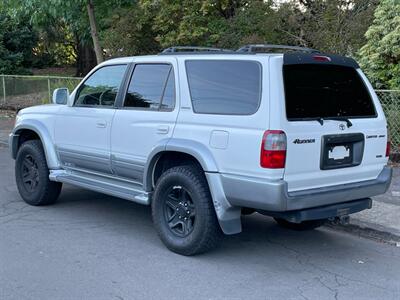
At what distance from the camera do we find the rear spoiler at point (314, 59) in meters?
4.91

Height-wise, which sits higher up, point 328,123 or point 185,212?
point 328,123

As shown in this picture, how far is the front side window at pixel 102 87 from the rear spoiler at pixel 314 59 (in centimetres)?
210

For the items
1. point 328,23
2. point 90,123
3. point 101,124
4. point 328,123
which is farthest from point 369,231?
point 328,23

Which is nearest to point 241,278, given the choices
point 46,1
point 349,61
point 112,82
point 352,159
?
point 352,159

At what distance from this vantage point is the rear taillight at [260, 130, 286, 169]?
4625 millimetres

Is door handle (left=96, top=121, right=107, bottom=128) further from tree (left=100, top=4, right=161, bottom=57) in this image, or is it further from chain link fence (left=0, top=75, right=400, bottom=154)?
chain link fence (left=0, top=75, right=400, bottom=154)

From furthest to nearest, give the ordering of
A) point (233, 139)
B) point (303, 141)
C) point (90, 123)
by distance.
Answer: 1. point (90, 123)
2. point (233, 139)
3. point (303, 141)

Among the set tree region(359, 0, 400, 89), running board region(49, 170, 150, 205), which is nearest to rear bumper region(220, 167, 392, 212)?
running board region(49, 170, 150, 205)

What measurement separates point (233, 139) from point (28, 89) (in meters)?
15.0

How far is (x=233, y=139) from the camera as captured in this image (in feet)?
16.0

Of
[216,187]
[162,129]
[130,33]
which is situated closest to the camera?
[216,187]

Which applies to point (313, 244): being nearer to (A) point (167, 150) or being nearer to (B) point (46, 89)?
(A) point (167, 150)

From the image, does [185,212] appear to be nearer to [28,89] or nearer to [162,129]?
[162,129]

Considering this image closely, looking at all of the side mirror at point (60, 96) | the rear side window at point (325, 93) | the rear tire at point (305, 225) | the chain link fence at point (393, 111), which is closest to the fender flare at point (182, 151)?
the rear side window at point (325, 93)
